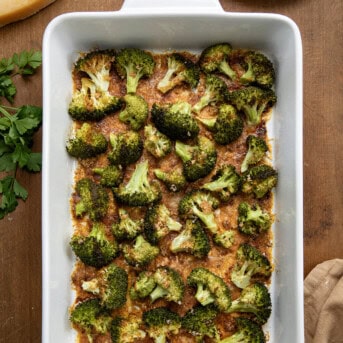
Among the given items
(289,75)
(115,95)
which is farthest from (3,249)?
(289,75)

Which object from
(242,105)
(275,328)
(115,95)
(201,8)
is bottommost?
(275,328)

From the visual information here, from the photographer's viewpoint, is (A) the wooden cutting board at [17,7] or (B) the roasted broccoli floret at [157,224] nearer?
(B) the roasted broccoli floret at [157,224]

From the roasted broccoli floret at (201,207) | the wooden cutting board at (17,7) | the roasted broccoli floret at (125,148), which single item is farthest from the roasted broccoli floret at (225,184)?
the wooden cutting board at (17,7)

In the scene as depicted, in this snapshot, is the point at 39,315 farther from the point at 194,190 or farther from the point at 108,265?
the point at 194,190

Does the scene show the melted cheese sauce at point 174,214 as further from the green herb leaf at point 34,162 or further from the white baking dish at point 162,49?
the green herb leaf at point 34,162

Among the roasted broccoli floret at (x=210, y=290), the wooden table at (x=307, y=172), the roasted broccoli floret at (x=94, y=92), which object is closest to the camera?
the roasted broccoli floret at (x=210, y=290)

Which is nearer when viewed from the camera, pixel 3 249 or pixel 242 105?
pixel 242 105

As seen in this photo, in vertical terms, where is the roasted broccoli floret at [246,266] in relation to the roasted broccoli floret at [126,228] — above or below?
below

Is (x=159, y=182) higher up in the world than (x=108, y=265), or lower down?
higher up

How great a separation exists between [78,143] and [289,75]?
1.01 metres

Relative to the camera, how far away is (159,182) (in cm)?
251

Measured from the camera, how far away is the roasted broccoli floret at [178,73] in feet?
8.23

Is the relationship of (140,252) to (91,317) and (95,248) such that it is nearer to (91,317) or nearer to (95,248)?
(95,248)

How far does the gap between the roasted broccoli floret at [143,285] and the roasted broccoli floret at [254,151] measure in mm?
663
